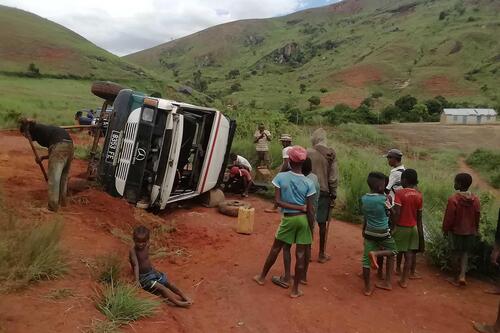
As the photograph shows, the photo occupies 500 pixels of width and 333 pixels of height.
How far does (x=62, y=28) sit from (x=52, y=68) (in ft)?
115

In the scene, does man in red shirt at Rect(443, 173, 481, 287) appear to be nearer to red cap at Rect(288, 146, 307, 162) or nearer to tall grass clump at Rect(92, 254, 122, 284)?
red cap at Rect(288, 146, 307, 162)

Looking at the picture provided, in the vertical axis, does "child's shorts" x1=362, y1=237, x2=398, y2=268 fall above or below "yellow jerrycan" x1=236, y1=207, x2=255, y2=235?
above

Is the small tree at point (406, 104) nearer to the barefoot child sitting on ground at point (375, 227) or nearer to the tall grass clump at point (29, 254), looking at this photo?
the barefoot child sitting on ground at point (375, 227)

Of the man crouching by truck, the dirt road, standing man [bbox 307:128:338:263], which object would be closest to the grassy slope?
the man crouching by truck

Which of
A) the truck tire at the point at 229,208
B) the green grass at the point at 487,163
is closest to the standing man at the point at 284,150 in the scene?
the truck tire at the point at 229,208

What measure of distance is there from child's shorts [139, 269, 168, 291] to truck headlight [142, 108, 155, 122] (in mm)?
3514

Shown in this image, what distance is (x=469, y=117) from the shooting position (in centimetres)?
3419

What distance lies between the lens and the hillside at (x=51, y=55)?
176 ft

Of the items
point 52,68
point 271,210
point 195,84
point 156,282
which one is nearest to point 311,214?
point 156,282

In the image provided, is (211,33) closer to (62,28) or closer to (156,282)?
(62,28)

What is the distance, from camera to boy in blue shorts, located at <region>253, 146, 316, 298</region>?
213 inches

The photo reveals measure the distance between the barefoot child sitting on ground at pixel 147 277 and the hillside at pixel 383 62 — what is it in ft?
128

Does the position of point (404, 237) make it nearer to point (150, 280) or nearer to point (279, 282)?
point (279, 282)

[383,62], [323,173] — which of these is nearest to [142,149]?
[323,173]
